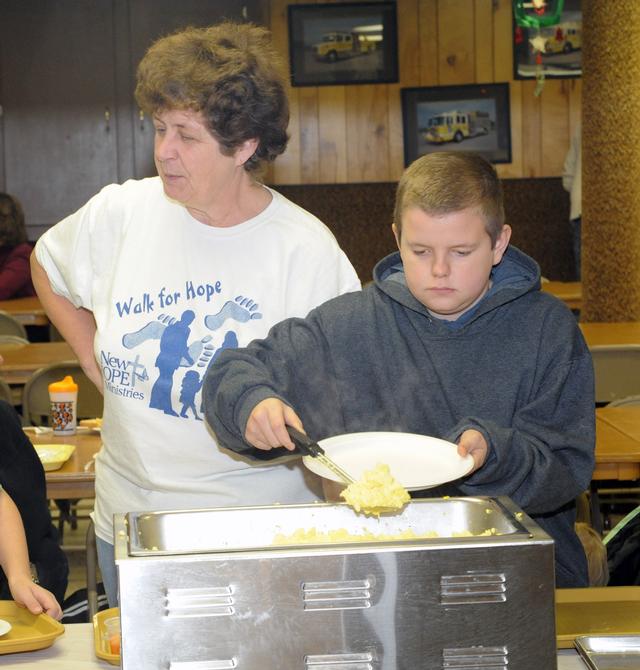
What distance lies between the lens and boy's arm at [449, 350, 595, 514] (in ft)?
4.92

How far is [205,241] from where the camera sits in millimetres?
2012

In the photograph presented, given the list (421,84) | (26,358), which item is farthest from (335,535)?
(421,84)

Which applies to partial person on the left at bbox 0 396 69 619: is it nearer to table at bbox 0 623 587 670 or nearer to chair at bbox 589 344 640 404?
table at bbox 0 623 587 670

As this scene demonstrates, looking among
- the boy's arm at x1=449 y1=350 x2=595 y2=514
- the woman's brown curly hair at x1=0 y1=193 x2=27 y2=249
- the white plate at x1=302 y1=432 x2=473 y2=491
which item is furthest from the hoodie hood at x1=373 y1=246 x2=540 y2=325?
the woman's brown curly hair at x1=0 y1=193 x2=27 y2=249

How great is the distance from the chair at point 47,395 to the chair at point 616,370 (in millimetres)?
1848

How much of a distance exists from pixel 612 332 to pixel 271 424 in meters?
3.72

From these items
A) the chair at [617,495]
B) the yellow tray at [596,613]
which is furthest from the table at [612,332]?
the yellow tray at [596,613]

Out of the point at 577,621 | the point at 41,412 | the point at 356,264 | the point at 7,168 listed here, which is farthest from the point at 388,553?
the point at 7,168

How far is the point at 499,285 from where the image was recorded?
1794mm

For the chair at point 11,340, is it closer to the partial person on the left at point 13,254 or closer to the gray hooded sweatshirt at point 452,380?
the partial person on the left at point 13,254

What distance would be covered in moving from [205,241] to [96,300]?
24 centimetres

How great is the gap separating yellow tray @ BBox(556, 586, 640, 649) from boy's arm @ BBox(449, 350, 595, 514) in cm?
13

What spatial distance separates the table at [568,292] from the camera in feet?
21.0

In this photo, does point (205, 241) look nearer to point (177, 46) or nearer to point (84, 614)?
point (177, 46)
